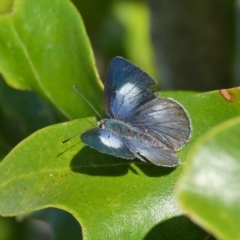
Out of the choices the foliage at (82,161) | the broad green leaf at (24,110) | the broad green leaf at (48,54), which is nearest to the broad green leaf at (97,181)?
the foliage at (82,161)

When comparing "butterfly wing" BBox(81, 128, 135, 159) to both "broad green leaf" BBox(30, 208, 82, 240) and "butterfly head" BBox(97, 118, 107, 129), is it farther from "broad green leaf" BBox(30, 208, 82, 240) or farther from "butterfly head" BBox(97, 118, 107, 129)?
"broad green leaf" BBox(30, 208, 82, 240)

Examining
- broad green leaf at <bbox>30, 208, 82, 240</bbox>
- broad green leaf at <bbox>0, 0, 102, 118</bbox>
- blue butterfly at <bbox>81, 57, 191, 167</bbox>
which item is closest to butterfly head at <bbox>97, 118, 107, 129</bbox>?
blue butterfly at <bbox>81, 57, 191, 167</bbox>

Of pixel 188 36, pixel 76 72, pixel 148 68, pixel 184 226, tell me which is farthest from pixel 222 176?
pixel 148 68

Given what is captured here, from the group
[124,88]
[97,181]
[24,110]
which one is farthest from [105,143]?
[24,110]

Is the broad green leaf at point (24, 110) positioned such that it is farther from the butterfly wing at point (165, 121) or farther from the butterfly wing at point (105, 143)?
the butterfly wing at point (105, 143)

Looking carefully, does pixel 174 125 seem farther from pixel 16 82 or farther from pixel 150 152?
pixel 16 82

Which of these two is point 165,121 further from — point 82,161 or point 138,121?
point 82,161
